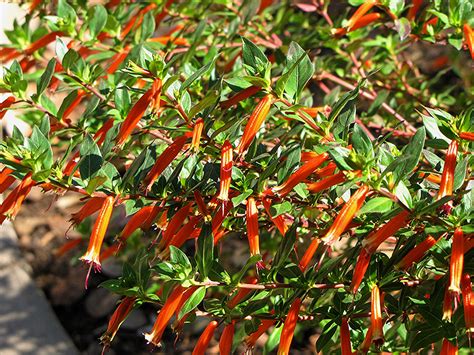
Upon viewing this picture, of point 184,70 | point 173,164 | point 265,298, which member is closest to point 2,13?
point 184,70

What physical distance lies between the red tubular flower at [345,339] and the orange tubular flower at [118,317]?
0.57 metres

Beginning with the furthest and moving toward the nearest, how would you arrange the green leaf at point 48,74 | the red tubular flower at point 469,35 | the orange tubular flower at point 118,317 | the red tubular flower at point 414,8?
the red tubular flower at point 414,8
the red tubular flower at point 469,35
the green leaf at point 48,74
the orange tubular flower at point 118,317

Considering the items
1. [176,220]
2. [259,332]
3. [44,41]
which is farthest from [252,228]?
[44,41]

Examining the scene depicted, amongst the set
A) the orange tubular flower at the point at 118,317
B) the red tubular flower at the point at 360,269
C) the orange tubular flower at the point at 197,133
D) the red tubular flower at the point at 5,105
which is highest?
the orange tubular flower at the point at 197,133

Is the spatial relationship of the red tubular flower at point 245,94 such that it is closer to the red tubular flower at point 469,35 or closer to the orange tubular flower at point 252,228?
the orange tubular flower at point 252,228

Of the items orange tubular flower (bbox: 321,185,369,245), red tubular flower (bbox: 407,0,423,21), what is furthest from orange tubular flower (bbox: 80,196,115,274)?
red tubular flower (bbox: 407,0,423,21)

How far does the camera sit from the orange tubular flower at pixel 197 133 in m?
1.84

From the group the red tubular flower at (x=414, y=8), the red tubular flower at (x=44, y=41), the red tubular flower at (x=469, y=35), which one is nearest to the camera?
the red tubular flower at (x=469, y=35)

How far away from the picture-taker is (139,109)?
6.41ft

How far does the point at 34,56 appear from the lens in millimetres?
Answer: 3303

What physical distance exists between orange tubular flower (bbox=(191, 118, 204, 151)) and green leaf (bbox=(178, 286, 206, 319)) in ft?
1.22

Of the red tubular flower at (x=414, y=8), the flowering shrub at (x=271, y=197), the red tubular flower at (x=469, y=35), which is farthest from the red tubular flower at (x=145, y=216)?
the red tubular flower at (x=414, y=8)

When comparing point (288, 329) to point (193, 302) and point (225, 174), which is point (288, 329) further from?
point (225, 174)

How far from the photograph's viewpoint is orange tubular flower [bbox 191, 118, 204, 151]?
6.05 ft
